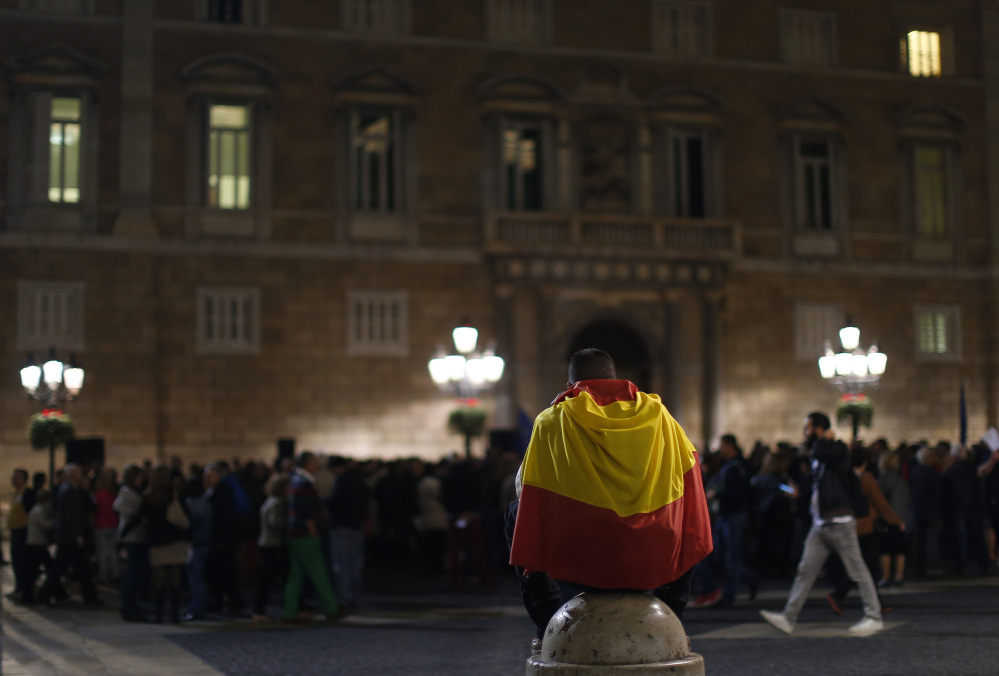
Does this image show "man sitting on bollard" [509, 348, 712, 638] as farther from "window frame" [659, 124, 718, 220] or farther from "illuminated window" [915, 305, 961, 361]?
"illuminated window" [915, 305, 961, 361]

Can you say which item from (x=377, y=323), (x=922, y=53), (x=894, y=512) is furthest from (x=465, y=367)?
(x=922, y=53)

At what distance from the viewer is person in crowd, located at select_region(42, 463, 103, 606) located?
1589 cm

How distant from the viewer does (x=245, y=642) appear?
12.6 m

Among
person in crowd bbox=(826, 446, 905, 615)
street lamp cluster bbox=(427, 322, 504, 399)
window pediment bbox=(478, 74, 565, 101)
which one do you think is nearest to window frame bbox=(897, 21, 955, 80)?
window pediment bbox=(478, 74, 565, 101)

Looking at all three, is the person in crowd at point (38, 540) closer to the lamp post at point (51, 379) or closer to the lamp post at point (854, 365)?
the lamp post at point (51, 379)

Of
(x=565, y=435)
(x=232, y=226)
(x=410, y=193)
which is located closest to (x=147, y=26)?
(x=232, y=226)

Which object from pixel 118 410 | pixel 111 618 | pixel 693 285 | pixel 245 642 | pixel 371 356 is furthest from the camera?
pixel 693 285

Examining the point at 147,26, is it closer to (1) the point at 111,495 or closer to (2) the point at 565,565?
(1) the point at 111,495

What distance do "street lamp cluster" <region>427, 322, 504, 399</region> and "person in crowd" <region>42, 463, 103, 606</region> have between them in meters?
6.19

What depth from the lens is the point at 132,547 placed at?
14414mm

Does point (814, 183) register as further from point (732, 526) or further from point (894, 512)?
point (732, 526)

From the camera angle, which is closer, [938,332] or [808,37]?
[808,37]

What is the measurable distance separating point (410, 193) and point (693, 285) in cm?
684

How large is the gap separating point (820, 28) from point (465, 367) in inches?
597
